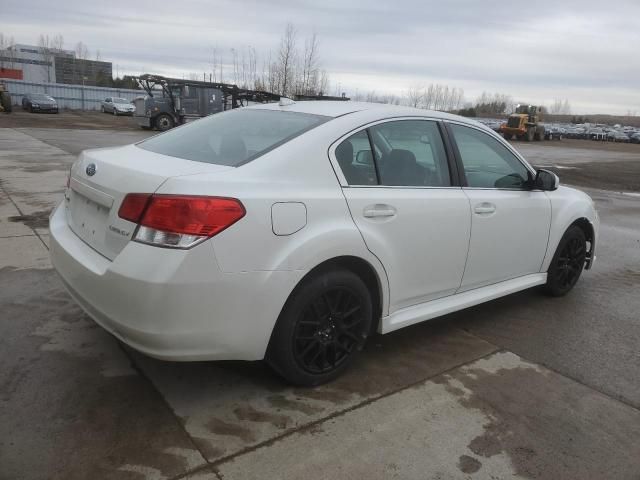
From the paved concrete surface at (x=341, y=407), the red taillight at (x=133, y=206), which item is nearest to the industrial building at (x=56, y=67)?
the paved concrete surface at (x=341, y=407)

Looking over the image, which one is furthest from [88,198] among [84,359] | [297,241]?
[297,241]

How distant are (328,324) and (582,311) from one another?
2685mm

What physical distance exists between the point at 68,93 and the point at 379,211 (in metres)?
56.6

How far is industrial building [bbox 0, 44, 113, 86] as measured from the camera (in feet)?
283

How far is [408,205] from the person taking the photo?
10.7ft

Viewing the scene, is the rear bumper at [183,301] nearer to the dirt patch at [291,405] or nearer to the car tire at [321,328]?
the car tire at [321,328]

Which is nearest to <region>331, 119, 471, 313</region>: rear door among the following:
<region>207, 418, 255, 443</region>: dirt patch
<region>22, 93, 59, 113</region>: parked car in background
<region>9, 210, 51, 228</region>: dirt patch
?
<region>207, 418, 255, 443</region>: dirt patch

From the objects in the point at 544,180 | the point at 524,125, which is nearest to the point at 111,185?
the point at 544,180

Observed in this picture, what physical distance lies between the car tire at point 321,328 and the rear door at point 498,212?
101 cm

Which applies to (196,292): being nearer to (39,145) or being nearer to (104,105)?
(39,145)

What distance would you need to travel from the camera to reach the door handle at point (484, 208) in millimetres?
3672

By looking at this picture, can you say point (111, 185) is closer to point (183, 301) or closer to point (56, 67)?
point (183, 301)

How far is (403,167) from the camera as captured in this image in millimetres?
3422

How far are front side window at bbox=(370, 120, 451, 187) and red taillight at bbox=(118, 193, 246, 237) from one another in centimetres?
110
